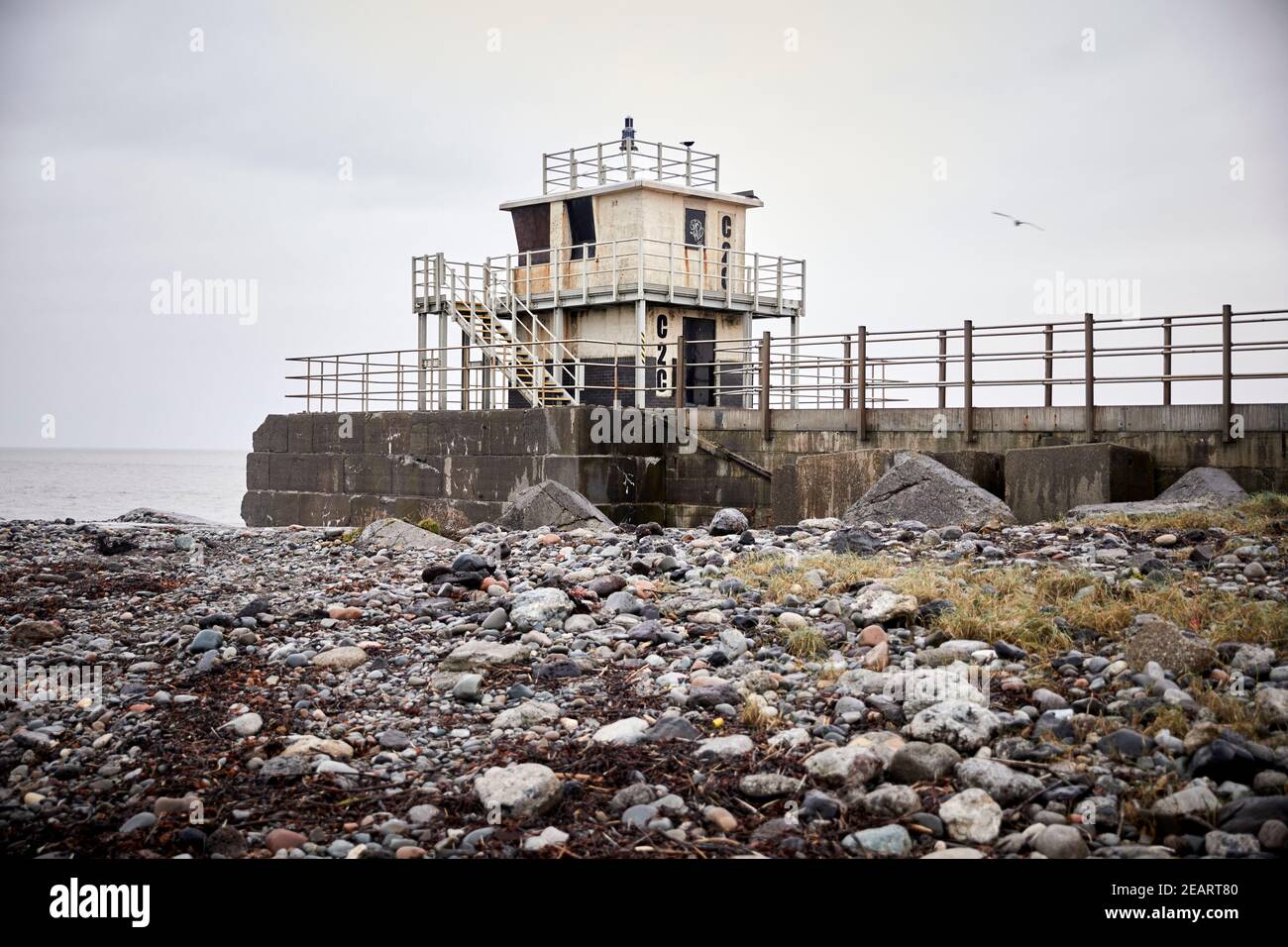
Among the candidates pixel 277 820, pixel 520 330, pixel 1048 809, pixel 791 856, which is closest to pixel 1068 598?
pixel 1048 809

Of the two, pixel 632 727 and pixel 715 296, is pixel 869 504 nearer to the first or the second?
pixel 632 727

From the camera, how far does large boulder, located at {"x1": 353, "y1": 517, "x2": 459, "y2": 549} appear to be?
13.3 m

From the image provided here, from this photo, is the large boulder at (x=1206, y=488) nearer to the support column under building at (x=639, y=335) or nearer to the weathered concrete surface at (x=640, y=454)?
the weathered concrete surface at (x=640, y=454)

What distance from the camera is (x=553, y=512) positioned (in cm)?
1502

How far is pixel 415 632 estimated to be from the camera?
8.31 meters

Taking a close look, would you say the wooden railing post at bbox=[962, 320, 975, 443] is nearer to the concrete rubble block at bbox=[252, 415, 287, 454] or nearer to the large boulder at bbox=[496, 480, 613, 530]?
the large boulder at bbox=[496, 480, 613, 530]

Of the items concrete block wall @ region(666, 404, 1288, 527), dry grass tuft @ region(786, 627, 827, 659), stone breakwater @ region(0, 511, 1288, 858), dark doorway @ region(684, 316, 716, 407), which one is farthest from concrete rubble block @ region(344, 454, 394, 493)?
dry grass tuft @ region(786, 627, 827, 659)

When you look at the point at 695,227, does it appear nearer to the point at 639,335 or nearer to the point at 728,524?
the point at 639,335

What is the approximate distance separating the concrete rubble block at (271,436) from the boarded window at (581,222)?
709 centimetres

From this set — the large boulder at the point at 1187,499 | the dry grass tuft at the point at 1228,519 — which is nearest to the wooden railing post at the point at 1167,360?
the large boulder at the point at 1187,499

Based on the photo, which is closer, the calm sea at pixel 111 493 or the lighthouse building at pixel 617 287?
the lighthouse building at pixel 617 287

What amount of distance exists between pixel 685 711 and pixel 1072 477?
861 centimetres

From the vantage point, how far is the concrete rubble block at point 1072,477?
13242 mm

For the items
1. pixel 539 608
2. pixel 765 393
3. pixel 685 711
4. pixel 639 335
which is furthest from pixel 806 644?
pixel 639 335
